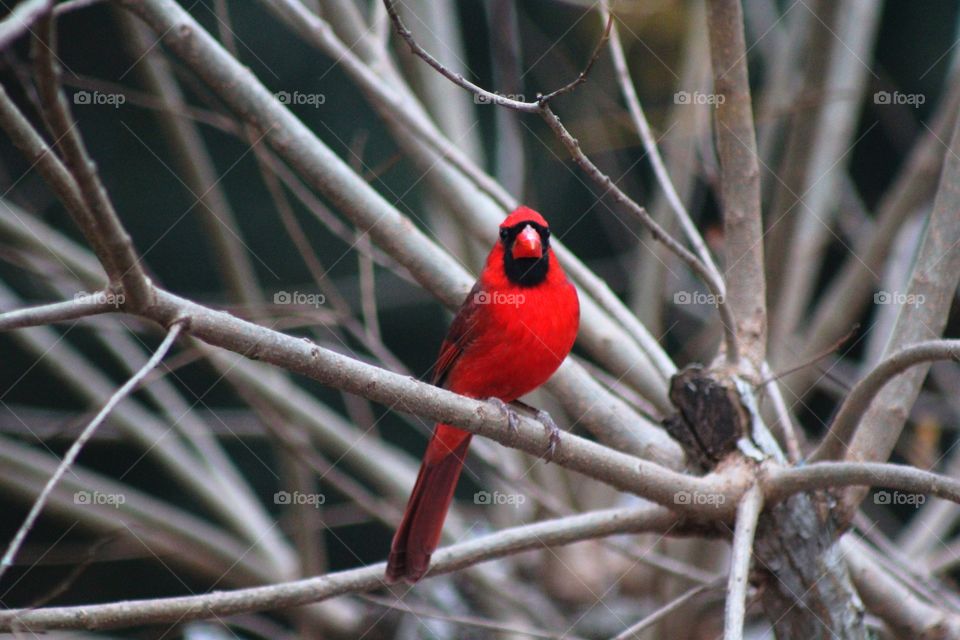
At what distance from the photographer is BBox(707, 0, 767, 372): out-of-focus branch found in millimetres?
2666

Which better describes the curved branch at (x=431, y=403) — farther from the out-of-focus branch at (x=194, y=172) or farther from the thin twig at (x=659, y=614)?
the out-of-focus branch at (x=194, y=172)

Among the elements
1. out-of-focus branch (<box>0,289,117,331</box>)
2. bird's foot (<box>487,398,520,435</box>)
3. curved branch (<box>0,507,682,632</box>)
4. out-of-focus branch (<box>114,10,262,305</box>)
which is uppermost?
out-of-focus branch (<box>114,10,262,305</box>)

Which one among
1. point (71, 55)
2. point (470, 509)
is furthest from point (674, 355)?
point (71, 55)

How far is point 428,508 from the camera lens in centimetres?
297

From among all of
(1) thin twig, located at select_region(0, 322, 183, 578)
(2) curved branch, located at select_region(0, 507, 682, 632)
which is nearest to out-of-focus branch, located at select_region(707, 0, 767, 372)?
(2) curved branch, located at select_region(0, 507, 682, 632)

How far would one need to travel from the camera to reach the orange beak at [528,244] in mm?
2865

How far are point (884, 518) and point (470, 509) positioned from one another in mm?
2286

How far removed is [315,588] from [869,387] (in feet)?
4.47

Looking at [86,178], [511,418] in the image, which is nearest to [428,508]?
[511,418]

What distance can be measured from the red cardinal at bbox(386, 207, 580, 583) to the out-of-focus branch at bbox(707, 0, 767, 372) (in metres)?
0.47

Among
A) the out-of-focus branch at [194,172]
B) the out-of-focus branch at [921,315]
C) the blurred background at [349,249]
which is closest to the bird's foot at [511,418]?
the blurred background at [349,249]

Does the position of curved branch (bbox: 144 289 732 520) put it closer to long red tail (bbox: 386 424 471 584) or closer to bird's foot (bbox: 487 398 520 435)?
bird's foot (bbox: 487 398 520 435)

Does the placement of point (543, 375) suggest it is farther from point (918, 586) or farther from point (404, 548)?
point (918, 586)

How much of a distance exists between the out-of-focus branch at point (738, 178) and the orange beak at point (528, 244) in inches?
21.2
